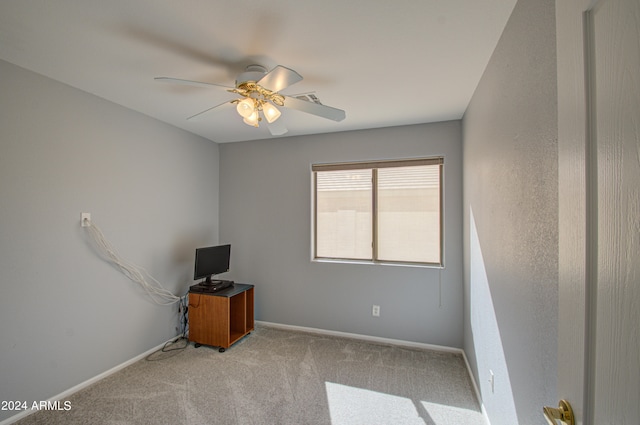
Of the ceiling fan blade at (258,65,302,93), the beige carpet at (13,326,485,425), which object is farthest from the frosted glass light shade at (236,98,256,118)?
the beige carpet at (13,326,485,425)

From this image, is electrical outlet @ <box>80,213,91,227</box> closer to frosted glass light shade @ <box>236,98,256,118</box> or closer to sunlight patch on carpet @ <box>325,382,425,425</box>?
frosted glass light shade @ <box>236,98,256,118</box>

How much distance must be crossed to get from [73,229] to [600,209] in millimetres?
3070

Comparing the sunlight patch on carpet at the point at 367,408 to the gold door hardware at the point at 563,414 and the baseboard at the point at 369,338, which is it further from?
the gold door hardware at the point at 563,414

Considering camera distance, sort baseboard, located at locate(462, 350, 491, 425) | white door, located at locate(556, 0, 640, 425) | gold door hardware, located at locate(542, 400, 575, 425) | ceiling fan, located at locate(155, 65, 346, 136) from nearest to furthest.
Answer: white door, located at locate(556, 0, 640, 425)
gold door hardware, located at locate(542, 400, 575, 425)
ceiling fan, located at locate(155, 65, 346, 136)
baseboard, located at locate(462, 350, 491, 425)

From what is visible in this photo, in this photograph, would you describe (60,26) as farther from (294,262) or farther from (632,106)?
(294,262)

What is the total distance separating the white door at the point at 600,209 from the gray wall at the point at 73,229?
2961 millimetres

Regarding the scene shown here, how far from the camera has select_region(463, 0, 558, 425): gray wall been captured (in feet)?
3.36

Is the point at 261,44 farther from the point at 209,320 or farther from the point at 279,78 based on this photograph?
the point at 209,320

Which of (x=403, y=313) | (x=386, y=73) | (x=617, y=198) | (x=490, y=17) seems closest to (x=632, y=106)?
(x=617, y=198)

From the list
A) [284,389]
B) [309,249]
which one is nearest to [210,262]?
[309,249]

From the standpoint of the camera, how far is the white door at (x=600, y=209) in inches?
17.7

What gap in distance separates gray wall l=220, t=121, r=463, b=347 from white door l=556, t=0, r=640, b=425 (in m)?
2.40

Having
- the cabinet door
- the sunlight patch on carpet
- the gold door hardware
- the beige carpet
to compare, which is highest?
the gold door hardware

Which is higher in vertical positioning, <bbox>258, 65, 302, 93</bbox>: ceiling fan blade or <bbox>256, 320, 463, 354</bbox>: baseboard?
<bbox>258, 65, 302, 93</bbox>: ceiling fan blade
